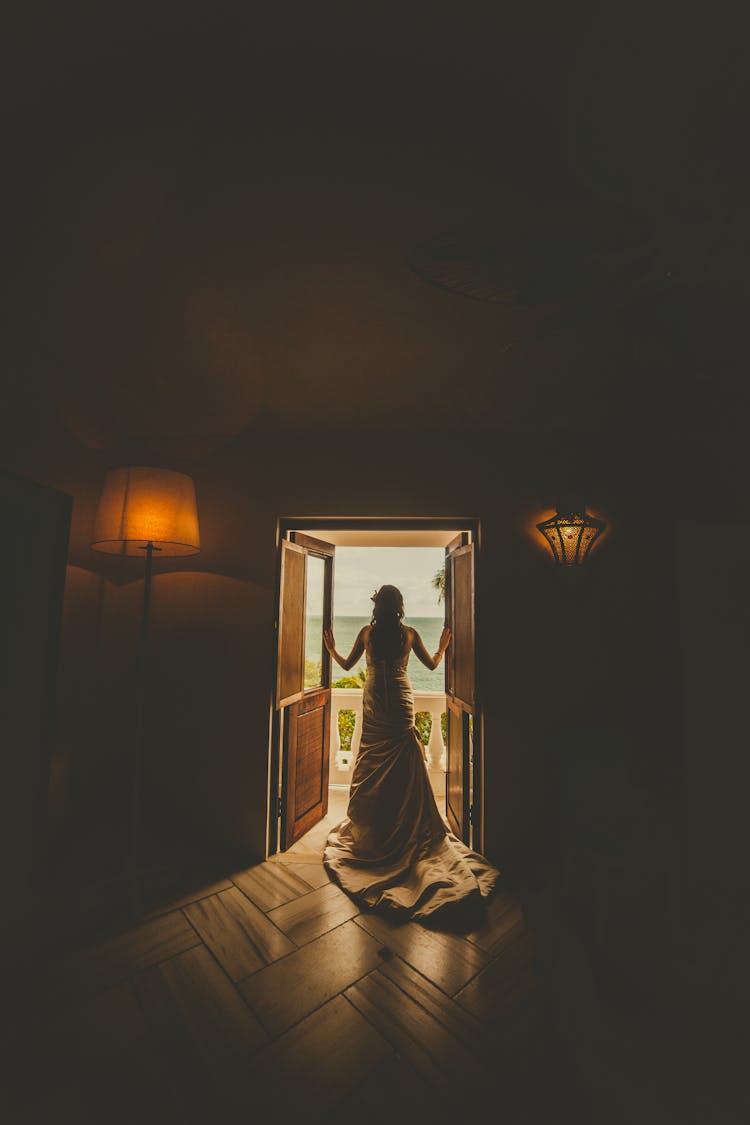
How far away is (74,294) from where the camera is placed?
6.16 ft

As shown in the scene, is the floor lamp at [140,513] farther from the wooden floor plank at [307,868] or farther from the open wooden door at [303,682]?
the wooden floor plank at [307,868]

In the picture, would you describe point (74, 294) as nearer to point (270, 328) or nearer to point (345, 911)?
point (270, 328)

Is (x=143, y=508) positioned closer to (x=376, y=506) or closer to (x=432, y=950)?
(x=376, y=506)

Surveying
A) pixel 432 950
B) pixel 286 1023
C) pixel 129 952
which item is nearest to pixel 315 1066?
pixel 286 1023

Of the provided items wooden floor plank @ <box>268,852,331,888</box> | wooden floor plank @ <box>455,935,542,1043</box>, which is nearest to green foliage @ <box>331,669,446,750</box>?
wooden floor plank @ <box>268,852,331,888</box>

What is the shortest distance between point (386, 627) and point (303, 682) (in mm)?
789

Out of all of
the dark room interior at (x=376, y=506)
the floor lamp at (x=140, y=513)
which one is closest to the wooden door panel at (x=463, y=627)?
the dark room interior at (x=376, y=506)

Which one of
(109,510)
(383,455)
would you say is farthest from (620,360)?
(109,510)

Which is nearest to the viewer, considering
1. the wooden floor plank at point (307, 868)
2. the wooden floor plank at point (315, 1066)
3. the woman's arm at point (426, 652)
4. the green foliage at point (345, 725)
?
the wooden floor plank at point (315, 1066)

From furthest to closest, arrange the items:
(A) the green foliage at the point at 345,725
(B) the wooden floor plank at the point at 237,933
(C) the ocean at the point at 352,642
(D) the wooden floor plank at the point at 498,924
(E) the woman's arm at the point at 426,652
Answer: (A) the green foliage at the point at 345,725 → (C) the ocean at the point at 352,642 → (E) the woman's arm at the point at 426,652 → (D) the wooden floor plank at the point at 498,924 → (B) the wooden floor plank at the point at 237,933

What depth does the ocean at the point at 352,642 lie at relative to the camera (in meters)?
3.57

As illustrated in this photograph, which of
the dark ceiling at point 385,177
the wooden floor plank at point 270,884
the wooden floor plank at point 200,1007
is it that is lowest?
the wooden floor plank at point 270,884

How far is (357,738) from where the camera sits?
4.30 m

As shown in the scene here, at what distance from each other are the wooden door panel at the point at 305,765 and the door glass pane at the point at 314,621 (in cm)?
15
